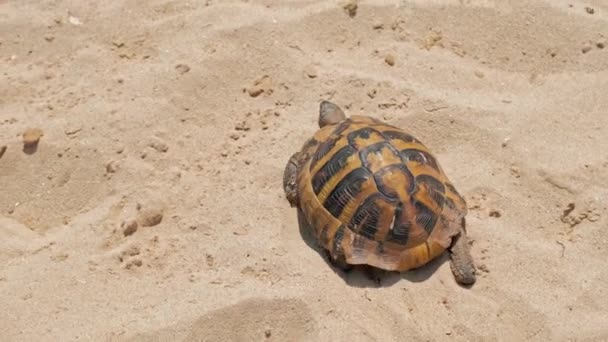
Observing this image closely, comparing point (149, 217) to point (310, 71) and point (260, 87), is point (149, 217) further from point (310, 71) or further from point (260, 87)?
point (310, 71)

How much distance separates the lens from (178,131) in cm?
397

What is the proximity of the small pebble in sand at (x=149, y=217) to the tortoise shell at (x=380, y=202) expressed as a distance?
29.2 inches

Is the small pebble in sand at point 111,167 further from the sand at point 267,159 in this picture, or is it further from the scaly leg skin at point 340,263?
the scaly leg skin at point 340,263

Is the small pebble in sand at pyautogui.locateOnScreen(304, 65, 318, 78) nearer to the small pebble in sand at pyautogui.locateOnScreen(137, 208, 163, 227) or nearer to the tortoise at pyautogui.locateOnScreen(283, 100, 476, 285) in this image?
the tortoise at pyautogui.locateOnScreen(283, 100, 476, 285)

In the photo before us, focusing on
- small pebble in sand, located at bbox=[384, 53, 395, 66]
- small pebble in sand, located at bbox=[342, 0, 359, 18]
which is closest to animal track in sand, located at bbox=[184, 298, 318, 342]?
small pebble in sand, located at bbox=[384, 53, 395, 66]

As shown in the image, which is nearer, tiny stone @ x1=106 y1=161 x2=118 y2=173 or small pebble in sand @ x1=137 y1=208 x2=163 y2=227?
small pebble in sand @ x1=137 y1=208 x2=163 y2=227

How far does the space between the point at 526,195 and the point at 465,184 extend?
31 cm

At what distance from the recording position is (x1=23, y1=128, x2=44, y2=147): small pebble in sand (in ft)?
12.8

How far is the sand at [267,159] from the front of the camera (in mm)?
3193

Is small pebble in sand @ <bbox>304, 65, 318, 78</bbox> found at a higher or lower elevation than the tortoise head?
higher

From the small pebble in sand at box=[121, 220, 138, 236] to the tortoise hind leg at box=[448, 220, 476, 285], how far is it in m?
1.57

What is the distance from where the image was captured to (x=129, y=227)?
3.51 metres

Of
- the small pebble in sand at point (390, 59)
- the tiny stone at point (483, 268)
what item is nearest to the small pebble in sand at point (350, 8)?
the small pebble in sand at point (390, 59)

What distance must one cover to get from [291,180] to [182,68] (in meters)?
1.09
